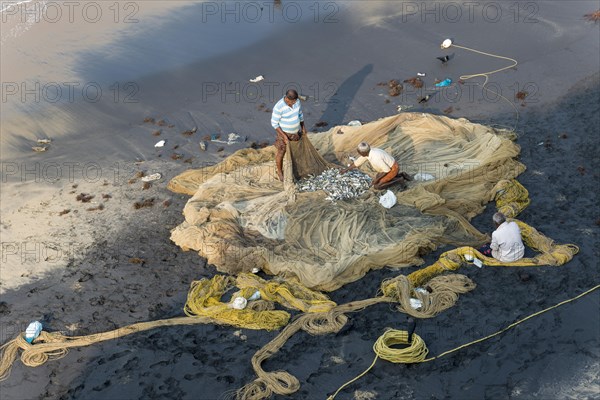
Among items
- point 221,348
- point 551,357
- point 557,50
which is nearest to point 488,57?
point 557,50

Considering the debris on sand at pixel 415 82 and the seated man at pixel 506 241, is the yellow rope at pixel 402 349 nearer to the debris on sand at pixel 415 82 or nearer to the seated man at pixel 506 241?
the seated man at pixel 506 241

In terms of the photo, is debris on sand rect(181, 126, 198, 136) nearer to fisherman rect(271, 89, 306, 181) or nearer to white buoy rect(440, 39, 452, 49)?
fisherman rect(271, 89, 306, 181)

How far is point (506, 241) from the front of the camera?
6.55m

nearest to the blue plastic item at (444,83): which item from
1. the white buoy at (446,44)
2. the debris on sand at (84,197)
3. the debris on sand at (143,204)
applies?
the white buoy at (446,44)

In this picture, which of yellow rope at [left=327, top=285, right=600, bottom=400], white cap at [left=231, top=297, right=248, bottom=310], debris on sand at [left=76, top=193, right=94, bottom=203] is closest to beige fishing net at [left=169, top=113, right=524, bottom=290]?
white cap at [left=231, top=297, right=248, bottom=310]

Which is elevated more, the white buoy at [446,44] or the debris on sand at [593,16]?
the debris on sand at [593,16]

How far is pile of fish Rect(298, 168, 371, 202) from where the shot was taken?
25.5ft

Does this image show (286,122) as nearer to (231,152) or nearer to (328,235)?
(328,235)

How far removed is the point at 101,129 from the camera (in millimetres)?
10492

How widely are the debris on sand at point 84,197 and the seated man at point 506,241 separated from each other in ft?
19.7

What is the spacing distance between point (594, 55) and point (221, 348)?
9.67m

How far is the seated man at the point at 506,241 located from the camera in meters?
6.51

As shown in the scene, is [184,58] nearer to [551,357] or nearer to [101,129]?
[101,129]

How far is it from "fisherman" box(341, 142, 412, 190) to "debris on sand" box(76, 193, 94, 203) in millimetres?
4237
